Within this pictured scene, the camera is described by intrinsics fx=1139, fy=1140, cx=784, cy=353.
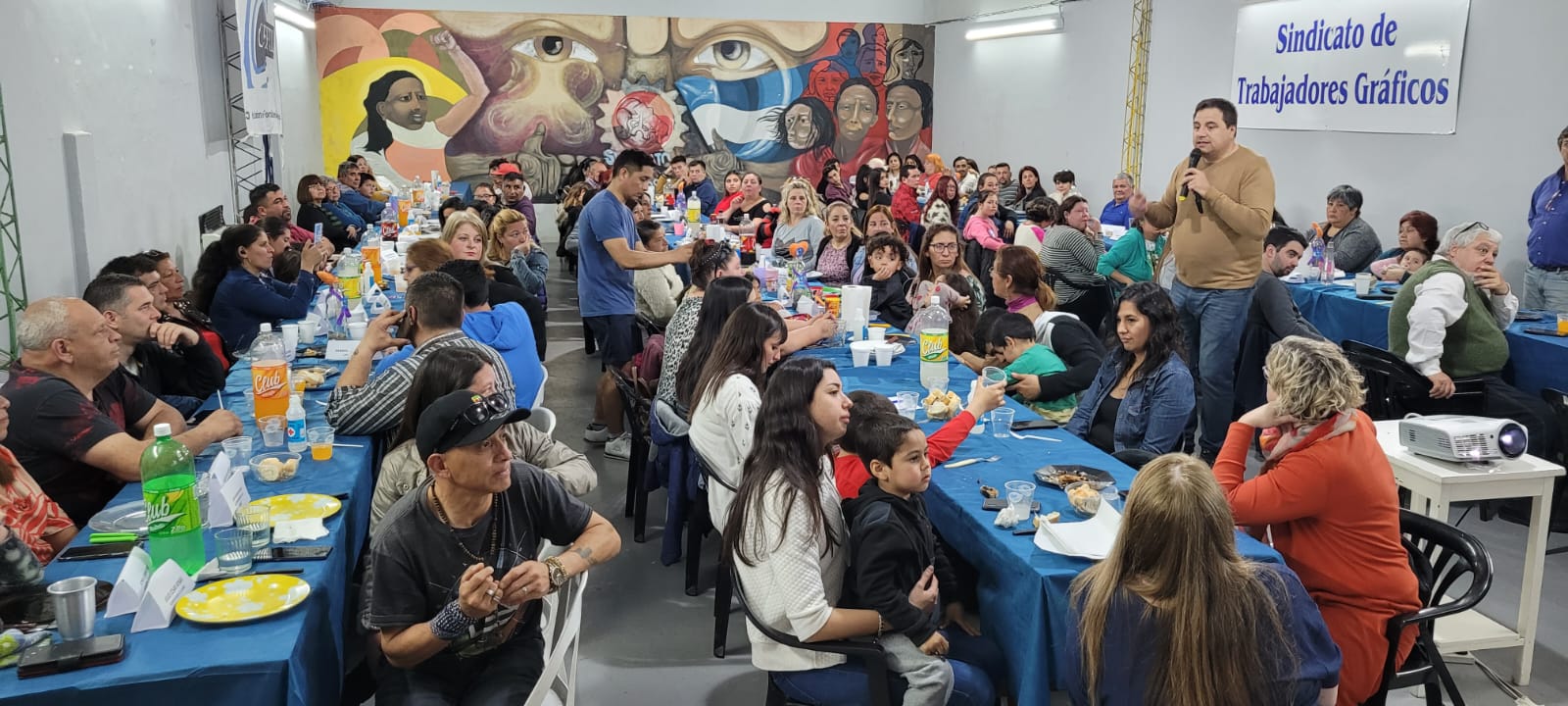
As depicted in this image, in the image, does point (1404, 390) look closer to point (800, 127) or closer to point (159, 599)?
point (159, 599)

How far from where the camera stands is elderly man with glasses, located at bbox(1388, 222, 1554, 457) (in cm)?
523

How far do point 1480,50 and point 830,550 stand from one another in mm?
7183

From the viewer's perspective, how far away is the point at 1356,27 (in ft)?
28.7

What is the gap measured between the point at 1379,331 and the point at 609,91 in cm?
1123

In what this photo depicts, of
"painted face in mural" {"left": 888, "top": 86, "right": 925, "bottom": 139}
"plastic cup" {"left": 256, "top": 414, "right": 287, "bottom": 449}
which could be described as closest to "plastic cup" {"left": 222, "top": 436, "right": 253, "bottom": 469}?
"plastic cup" {"left": 256, "top": 414, "right": 287, "bottom": 449}

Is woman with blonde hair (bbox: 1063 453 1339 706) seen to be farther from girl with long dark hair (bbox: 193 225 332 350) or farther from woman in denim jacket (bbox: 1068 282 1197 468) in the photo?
girl with long dark hair (bbox: 193 225 332 350)

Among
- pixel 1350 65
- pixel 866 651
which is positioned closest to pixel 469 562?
pixel 866 651

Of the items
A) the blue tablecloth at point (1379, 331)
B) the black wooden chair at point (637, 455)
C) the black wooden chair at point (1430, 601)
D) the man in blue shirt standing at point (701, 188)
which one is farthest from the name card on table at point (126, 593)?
the man in blue shirt standing at point (701, 188)

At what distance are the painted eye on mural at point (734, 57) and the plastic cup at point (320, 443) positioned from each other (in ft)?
42.4

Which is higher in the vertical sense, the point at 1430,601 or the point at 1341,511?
the point at 1341,511

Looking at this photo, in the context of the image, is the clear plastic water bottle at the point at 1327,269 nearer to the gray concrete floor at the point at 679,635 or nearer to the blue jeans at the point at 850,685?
the gray concrete floor at the point at 679,635

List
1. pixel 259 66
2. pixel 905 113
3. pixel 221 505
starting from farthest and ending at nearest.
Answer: pixel 905 113 → pixel 259 66 → pixel 221 505

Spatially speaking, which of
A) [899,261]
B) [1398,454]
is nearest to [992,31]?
[899,261]

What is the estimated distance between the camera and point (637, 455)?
518 centimetres
